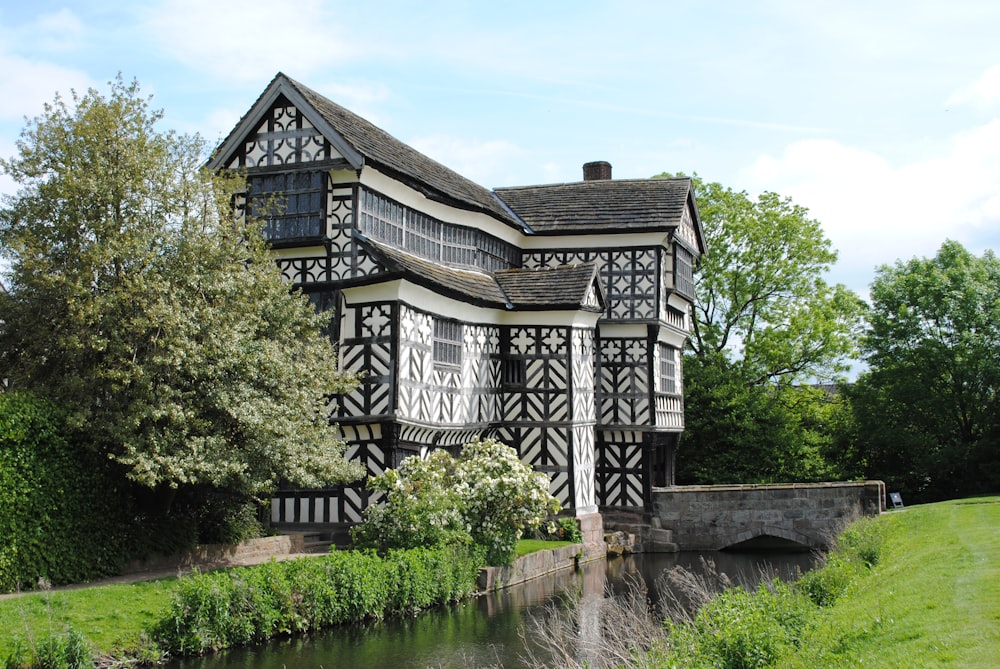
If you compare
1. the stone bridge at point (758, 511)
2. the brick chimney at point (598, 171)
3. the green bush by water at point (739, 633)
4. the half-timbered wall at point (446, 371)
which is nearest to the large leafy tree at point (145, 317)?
the half-timbered wall at point (446, 371)

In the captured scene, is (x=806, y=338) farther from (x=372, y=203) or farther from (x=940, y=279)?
(x=372, y=203)

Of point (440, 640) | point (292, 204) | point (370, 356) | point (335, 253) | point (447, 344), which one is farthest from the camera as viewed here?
point (447, 344)

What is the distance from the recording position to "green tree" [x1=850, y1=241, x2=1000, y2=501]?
33.2m

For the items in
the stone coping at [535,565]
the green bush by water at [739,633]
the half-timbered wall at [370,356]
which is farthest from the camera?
the half-timbered wall at [370,356]

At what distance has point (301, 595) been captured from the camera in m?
14.5

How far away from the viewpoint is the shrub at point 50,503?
14.2 metres

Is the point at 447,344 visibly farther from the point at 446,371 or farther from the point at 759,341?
the point at 759,341

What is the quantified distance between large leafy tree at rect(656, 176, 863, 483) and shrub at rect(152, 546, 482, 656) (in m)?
18.9

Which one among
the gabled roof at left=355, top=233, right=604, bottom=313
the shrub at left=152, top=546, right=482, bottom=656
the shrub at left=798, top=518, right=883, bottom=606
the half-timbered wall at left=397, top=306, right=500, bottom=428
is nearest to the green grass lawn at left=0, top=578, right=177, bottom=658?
the shrub at left=152, top=546, right=482, bottom=656

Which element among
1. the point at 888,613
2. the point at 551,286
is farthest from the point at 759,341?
the point at 888,613

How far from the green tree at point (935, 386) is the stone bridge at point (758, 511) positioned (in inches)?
268

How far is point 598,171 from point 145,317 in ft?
77.0

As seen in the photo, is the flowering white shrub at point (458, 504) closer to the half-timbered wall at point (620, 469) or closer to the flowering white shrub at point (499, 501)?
the flowering white shrub at point (499, 501)

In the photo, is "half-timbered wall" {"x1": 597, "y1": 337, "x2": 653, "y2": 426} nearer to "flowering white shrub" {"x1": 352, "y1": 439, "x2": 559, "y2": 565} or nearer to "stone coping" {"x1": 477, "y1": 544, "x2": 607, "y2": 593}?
"stone coping" {"x1": 477, "y1": 544, "x2": 607, "y2": 593}
